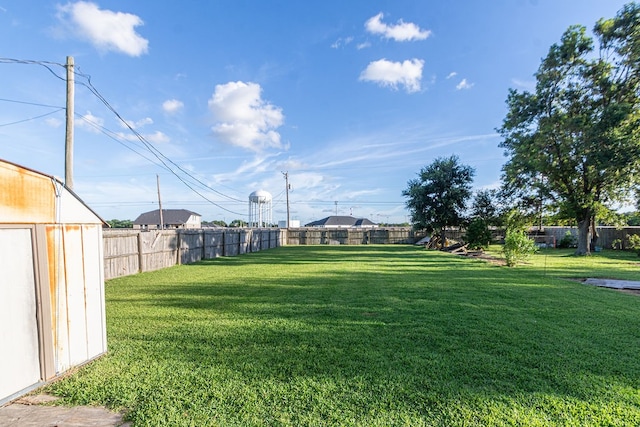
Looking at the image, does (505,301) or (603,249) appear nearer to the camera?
(505,301)

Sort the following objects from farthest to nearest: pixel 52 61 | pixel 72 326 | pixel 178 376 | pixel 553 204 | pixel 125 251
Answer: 1. pixel 553 204
2. pixel 125 251
3. pixel 52 61
4. pixel 72 326
5. pixel 178 376

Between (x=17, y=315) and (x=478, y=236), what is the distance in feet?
61.9

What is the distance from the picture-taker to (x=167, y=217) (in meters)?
47.5

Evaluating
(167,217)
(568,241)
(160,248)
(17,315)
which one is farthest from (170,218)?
(17,315)

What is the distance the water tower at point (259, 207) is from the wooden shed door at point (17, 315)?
33406 millimetres

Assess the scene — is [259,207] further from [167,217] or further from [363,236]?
[167,217]

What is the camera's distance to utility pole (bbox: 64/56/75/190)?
7.48 meters

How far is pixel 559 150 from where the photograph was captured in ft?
52.4

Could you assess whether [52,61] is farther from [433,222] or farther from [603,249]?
[603,249]

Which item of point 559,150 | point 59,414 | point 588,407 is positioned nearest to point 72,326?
point 59,414

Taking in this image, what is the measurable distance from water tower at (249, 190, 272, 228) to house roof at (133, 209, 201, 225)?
50.4 feet

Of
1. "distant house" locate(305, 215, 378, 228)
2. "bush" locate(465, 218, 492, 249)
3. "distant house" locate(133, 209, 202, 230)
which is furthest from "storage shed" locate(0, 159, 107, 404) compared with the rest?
"distant house" locate(305, 215, 378, 228)

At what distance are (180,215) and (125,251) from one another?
137 ft

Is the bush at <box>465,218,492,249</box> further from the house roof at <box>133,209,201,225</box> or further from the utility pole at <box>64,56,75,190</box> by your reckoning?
the house roof at <box>133,209,201,225</box>
